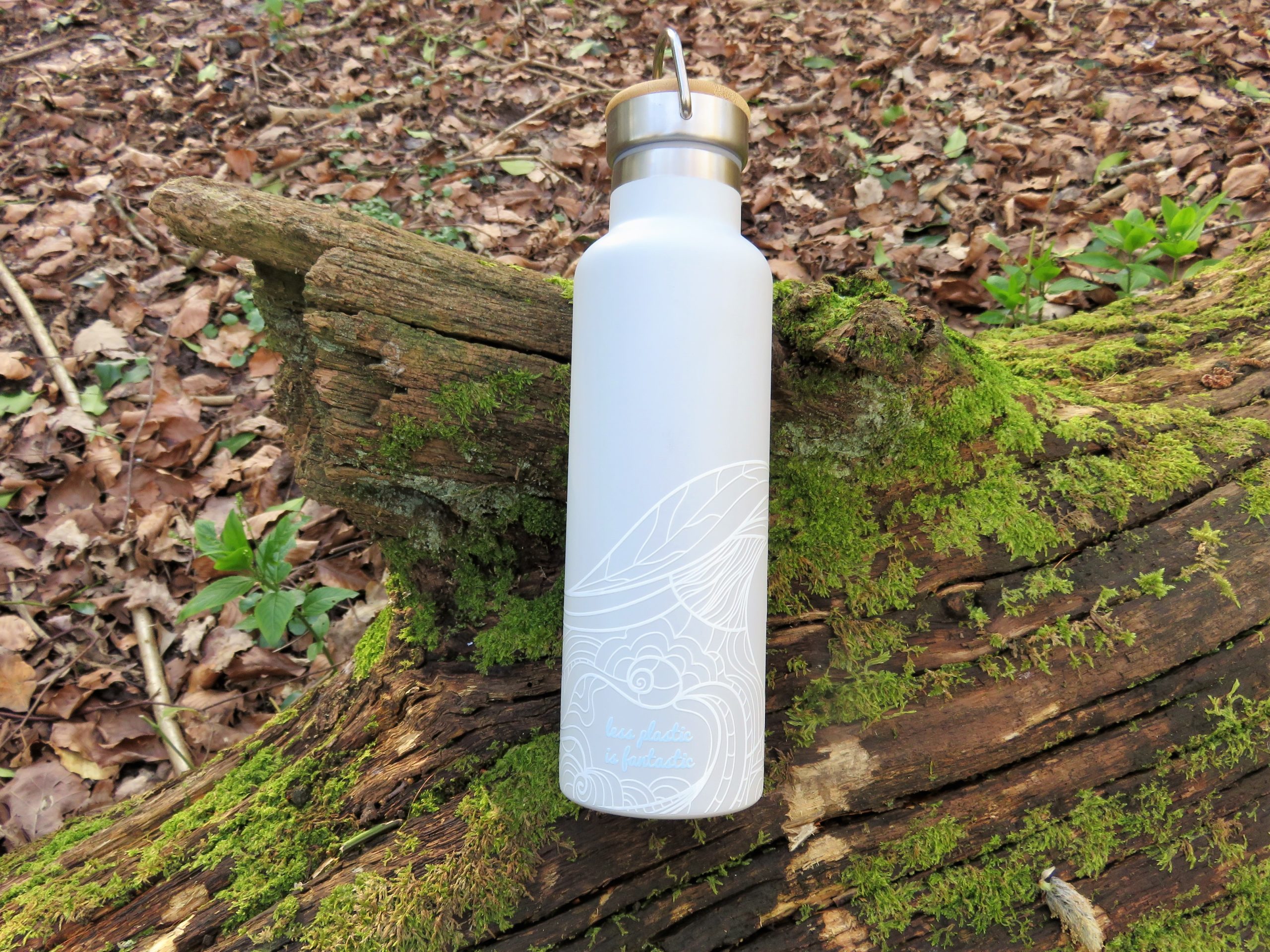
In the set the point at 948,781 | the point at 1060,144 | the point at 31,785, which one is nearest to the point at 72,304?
the point at 31,785

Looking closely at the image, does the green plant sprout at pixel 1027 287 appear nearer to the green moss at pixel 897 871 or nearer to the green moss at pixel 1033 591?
the green moss at pixel 1033 591

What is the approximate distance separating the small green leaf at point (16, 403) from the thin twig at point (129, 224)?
3.54 ft

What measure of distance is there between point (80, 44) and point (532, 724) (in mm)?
5947

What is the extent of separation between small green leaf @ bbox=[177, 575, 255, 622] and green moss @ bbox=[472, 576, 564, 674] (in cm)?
85

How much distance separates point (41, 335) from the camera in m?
3.53

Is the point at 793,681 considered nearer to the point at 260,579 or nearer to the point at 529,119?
the point at 260,579

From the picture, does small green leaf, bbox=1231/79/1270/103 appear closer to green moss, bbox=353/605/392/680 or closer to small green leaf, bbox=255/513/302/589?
green moss, bbox=353/605/392/680

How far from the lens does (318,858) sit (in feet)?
4.86

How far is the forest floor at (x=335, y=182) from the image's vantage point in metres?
2.80

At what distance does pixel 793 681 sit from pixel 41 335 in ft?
12.7

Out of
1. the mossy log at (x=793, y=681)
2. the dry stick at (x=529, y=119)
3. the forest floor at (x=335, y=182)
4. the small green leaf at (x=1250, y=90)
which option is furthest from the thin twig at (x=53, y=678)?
the small green leaf at (x=1250, y=90)

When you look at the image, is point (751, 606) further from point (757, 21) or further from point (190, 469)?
point (757, 21)

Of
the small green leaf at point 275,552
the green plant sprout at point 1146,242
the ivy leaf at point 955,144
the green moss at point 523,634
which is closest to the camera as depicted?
the green moss at point 523,634

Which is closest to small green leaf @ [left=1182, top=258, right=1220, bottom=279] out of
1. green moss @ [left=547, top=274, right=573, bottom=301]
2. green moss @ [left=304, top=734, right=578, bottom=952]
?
green moss @ [left=547, top=274, right=573, bottom=301]
